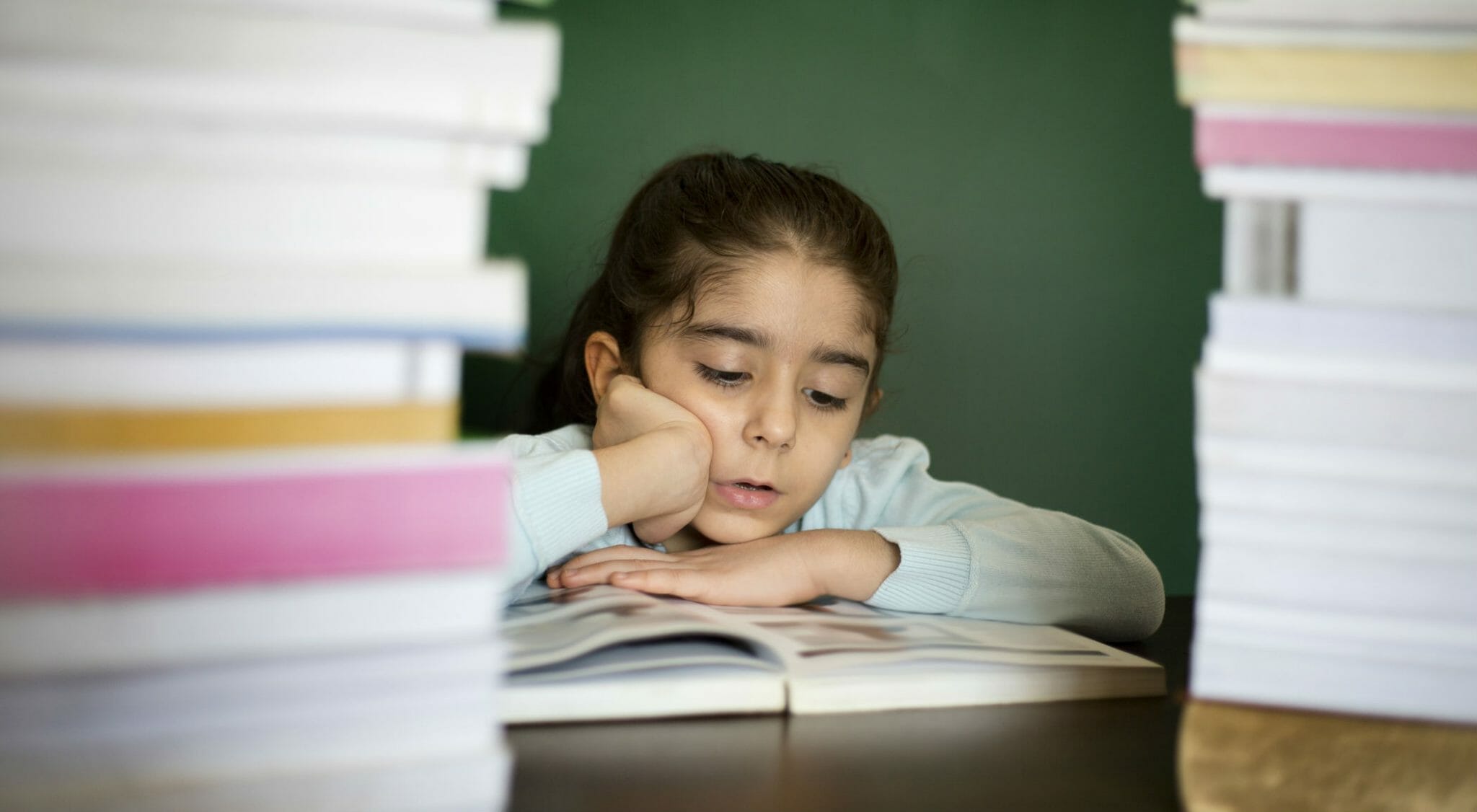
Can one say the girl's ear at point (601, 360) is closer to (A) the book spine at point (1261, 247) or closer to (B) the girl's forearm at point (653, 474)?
(B) the girl's forearm at point (653, 474)

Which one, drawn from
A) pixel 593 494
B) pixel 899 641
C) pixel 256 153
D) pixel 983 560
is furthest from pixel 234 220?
pixel 983 560

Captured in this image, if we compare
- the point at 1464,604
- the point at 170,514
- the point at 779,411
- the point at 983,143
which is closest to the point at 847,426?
the point at 779,411

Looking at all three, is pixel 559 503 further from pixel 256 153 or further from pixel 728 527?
pixel 256 153

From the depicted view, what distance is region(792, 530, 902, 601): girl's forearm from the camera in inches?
36.7

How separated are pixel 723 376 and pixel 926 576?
0.28 m

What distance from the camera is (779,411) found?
1.08 metres

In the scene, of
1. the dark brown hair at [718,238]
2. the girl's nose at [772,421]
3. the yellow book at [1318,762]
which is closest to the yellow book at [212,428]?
the yellow book at [1318,762]

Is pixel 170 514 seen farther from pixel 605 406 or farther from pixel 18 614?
pixel 605 406

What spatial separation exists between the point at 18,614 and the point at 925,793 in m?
0.34

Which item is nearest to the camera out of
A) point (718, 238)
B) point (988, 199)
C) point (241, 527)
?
point (241, 527)

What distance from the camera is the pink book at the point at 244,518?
0.32 meters

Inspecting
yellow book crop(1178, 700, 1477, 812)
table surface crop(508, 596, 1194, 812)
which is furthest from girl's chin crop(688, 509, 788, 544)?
yellow book crop(1178, 700, 1477, 812)

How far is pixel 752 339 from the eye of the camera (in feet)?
3.66

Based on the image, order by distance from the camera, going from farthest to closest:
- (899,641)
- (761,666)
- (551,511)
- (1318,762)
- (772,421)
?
A: (772,421) < (551,511) < (899,641) < (761,666) < (1318,762)
